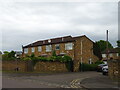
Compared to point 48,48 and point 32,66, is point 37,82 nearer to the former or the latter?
point 32,66

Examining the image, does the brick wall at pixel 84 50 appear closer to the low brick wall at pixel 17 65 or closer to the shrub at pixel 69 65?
the shrub at pixel 69 65

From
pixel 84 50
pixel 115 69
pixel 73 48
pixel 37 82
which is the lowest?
pixel 37 82

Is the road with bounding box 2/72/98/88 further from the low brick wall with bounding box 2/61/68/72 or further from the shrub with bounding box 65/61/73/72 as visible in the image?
the shrub with bounding box 65/61/73/72

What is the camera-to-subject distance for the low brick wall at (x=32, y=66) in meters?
32.2

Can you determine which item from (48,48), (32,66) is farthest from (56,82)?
(48,48)

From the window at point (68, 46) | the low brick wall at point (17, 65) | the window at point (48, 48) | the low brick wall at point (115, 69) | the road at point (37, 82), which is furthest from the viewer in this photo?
the window at point (48, 48)

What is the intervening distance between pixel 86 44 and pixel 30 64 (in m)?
21.8

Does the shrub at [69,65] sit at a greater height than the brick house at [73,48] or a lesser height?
lesser

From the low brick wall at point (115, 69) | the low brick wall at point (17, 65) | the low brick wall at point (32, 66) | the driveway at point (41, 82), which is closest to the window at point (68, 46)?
the low brick wall at point (32, 66)

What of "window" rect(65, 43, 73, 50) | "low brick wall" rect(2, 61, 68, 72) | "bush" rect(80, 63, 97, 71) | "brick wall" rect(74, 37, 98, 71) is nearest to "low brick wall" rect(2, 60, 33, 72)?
"low brick wall" rect(2, 61, 68, 72)

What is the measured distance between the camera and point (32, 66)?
107ft

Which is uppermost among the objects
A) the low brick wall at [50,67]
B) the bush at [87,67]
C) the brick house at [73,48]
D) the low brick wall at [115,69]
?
the brick house at [73,48]

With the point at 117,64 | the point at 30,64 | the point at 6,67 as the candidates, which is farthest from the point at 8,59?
the point at 117,64

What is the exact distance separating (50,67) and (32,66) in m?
3.59
